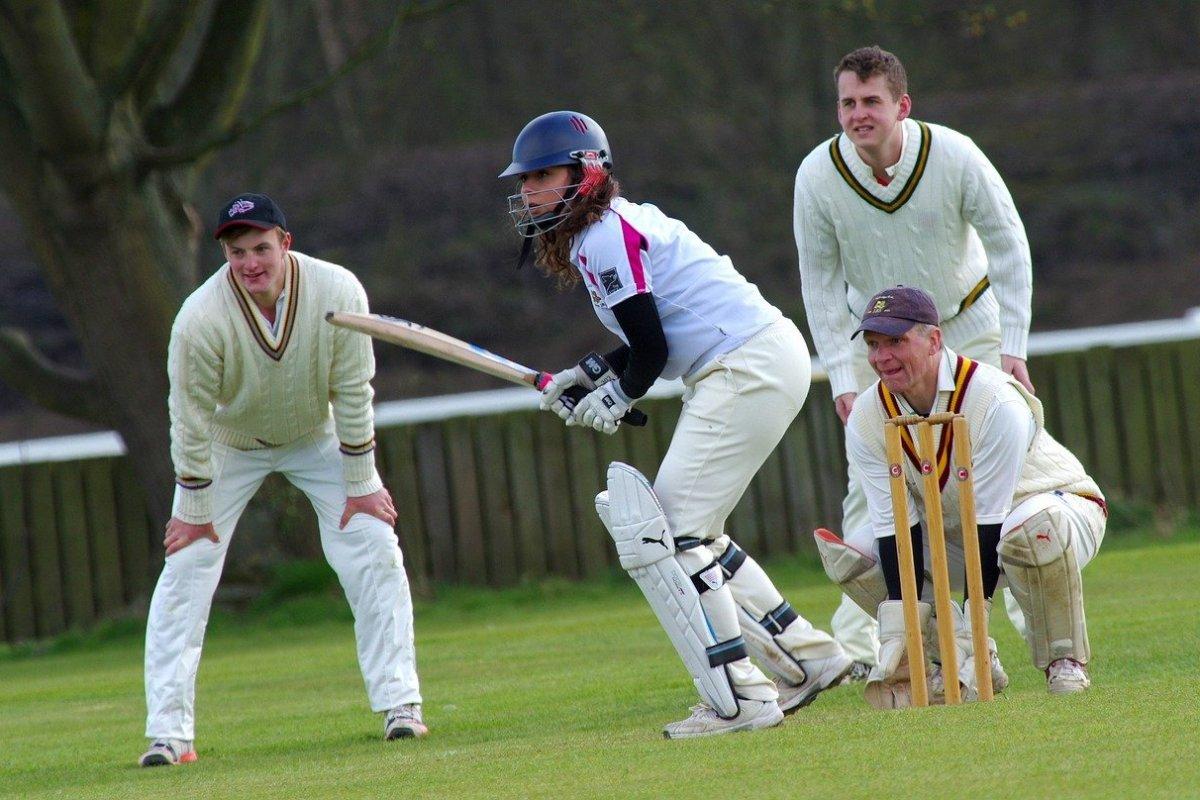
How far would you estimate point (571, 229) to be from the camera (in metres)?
5.34

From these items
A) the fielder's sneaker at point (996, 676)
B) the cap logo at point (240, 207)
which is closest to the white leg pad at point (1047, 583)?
the fielder's sneaker at point (996, 676)

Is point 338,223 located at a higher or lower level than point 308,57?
lower

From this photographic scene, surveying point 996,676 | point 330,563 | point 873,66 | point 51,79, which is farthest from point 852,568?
point 51,79

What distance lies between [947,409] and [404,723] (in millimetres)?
2039

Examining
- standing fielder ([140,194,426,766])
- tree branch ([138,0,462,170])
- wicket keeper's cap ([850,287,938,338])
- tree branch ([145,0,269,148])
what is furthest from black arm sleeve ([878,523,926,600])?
tree branch ([145,0,269,148])

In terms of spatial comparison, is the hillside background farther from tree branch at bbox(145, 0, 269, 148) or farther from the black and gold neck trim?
the black and gold neck trim

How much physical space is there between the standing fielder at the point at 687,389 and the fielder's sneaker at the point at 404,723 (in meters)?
1.08

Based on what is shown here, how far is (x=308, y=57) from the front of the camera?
79.0ft

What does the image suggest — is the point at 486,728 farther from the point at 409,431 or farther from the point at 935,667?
the point at 409,431

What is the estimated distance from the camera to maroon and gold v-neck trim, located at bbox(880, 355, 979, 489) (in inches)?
205

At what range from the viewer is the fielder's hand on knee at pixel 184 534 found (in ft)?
20.1

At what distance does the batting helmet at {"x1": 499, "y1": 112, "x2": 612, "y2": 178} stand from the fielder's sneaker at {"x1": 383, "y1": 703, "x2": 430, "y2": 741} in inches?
71.2

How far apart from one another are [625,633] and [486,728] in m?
3.16

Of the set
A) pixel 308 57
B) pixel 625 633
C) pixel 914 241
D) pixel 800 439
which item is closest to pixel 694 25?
pixel 308 57
